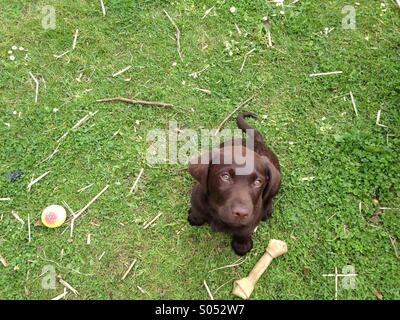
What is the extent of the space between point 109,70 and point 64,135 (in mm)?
997

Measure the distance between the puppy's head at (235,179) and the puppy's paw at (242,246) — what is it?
716 millimetres

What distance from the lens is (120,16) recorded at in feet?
18.3

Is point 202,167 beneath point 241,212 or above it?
above

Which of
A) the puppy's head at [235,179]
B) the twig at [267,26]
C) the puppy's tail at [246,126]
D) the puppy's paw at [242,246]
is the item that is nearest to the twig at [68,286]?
the puppy's paw at [242,246]

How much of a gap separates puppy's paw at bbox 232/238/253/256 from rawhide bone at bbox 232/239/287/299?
177 mm

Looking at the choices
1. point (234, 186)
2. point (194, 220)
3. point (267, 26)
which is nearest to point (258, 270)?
point (194, 220)

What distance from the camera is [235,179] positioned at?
3.55 metres

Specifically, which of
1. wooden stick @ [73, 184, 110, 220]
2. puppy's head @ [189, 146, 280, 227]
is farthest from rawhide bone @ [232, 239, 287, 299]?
wooden stick @ [73, 184, 110, 220]

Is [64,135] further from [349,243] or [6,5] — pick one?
[349,243]

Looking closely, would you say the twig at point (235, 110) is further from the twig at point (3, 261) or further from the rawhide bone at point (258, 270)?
the twig at point (3, 261)

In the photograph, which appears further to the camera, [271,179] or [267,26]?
[267,26]

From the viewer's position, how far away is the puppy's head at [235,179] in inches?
139

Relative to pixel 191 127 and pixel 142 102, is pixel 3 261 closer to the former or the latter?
pixel 142 102

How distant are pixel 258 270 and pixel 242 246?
0.96ft
